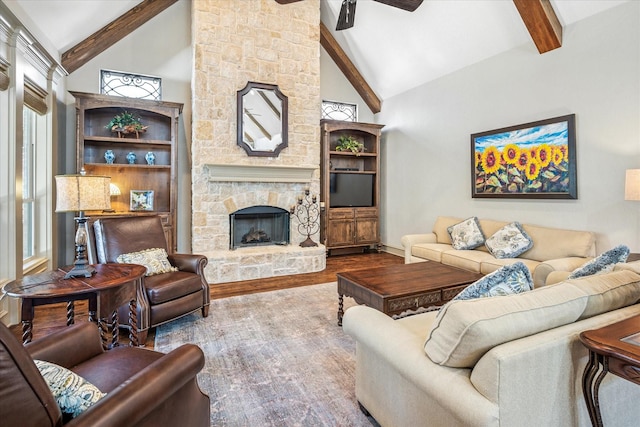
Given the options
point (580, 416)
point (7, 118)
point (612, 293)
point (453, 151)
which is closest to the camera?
point (580, 416)

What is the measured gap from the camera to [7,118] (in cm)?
296

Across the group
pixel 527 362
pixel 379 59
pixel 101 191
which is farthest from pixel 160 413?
pixel 379 59

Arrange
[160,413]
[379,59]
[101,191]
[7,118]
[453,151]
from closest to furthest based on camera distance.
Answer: [160,413]
[101,191]
[7,118]
[453,151]
[379,59]

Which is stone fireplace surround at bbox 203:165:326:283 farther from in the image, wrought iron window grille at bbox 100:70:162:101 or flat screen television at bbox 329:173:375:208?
wrought iron window grille at bbox 100:70:162:101

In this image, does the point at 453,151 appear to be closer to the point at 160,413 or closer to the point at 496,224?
the point at 496,224

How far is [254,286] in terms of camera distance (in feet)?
14.6

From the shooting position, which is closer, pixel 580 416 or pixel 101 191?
pixel 580 416

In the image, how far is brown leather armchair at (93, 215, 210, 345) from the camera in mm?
2805

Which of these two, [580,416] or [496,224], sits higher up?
[496,224]

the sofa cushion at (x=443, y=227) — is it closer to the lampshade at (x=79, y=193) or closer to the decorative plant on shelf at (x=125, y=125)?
the lampshade at (x=79, y=193)

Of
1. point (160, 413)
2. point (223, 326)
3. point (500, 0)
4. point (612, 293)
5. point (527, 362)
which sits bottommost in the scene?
point (223, 326)

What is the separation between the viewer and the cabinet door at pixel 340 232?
251 inches

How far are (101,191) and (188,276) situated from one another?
1.20 meters

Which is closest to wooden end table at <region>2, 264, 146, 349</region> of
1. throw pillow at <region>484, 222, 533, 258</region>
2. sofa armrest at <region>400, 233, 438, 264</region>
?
sofa armrest at <region>400, 233, 438, 264</region>
